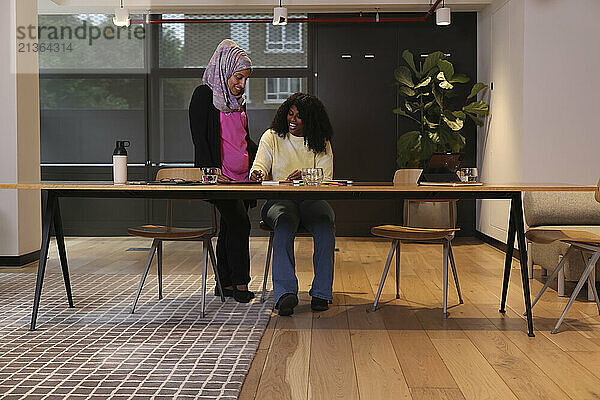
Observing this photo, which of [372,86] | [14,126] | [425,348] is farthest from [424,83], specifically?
[425,348]

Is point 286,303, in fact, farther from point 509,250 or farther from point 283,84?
point 283,84

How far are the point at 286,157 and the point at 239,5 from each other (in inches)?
148

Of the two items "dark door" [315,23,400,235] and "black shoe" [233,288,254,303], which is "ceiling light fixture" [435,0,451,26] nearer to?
"dark door" [315,23,400,235]

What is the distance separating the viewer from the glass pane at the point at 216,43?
7824 millimetres

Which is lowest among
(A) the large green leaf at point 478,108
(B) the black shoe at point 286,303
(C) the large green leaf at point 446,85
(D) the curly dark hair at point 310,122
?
(B) the black shoe at point 286,303

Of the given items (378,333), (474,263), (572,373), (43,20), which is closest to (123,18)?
(43,20)

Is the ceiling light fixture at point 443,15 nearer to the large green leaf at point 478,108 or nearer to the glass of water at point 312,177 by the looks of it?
the large green leaf at point 478,108

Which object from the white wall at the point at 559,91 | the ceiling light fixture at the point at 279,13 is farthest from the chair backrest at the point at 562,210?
the ceiling light fixture at the point at 279,13

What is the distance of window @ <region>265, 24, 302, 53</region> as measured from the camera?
7828 mm

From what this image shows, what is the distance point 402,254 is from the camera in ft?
20.7

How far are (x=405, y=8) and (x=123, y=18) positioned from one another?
9.26ft

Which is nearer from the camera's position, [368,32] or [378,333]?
[378,333]

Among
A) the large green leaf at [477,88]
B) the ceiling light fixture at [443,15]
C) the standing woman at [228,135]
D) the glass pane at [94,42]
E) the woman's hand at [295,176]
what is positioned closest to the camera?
the woman's hand at [295,176]

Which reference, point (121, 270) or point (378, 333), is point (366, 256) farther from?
point (378, 333)
